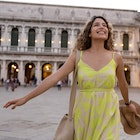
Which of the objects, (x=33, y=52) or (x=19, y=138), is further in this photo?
(x=33, y=52)

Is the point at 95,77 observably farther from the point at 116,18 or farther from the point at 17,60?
the point at 116,18

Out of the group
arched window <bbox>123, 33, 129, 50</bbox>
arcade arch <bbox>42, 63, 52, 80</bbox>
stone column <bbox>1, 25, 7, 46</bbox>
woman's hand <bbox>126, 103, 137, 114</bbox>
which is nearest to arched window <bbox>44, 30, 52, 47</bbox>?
arcade arch <bbox>42, 63, 52, 80</bbox>

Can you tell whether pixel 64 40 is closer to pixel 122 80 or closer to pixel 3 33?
pixel 3 33

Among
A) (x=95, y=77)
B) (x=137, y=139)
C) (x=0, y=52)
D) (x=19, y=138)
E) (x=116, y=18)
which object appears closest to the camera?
(x=95, y=77)

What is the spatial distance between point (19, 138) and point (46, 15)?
42.8 metres

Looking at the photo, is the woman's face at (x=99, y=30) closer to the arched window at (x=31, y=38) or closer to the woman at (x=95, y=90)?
the woman at (x=95, y=90)

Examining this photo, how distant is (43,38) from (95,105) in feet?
147

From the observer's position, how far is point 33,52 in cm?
4603

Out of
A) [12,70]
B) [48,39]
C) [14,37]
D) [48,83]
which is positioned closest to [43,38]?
[48,39]

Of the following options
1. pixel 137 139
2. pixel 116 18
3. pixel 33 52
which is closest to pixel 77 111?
pixel 137 139

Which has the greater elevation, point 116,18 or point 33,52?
point 116,18

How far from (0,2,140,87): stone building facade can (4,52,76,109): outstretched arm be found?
141ft

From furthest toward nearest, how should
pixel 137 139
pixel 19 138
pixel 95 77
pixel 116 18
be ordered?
pixel 116 18 → pixel 137 139 → pixel 19 138 → pixel 95 77

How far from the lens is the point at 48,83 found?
2.82m
